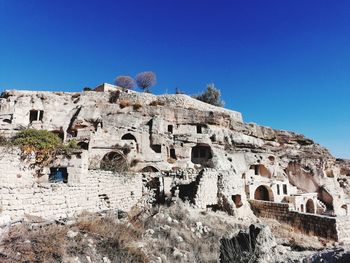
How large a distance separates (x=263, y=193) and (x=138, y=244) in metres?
19.7

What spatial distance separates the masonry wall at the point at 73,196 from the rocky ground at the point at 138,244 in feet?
2.09

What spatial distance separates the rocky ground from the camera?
462 centimetres

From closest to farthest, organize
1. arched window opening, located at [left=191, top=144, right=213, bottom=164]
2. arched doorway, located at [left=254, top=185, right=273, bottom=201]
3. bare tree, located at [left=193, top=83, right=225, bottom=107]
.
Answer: arched doorway, located at [left=254, top=185, right=273, bottom=201], arched window opening, located at [left=191, top=144, right=213, bottom=164], bare tree, located at [left=193, top=83, right=225, bottom=107]

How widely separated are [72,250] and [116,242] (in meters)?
1.00

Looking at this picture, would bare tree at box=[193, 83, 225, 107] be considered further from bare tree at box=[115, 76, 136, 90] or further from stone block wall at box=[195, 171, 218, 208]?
stone block wall at box=[195, 171, 218, 208]

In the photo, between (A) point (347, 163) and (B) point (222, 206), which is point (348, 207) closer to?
(A) point (347, 163)

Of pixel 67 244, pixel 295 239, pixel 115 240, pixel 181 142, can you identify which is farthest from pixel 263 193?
pixel 67 244

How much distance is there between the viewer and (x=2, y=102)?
23.5 metres

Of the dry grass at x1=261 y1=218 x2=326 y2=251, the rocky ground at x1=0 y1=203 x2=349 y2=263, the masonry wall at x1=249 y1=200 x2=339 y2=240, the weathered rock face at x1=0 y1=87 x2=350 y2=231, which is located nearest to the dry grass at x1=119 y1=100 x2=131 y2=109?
the weathered rock face at x1=0 y1=87 x2=350 y2=231

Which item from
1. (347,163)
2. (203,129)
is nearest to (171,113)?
(203,129)

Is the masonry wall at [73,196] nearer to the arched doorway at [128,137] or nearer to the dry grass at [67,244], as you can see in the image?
the dry grass at [67,244]

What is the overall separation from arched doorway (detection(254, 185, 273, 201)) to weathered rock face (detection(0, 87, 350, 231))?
3.4 inches

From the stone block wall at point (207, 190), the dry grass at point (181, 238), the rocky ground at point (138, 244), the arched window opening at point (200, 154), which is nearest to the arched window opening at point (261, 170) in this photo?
the arched window opening at point (200, 154)

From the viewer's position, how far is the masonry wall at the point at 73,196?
21.9 ft
